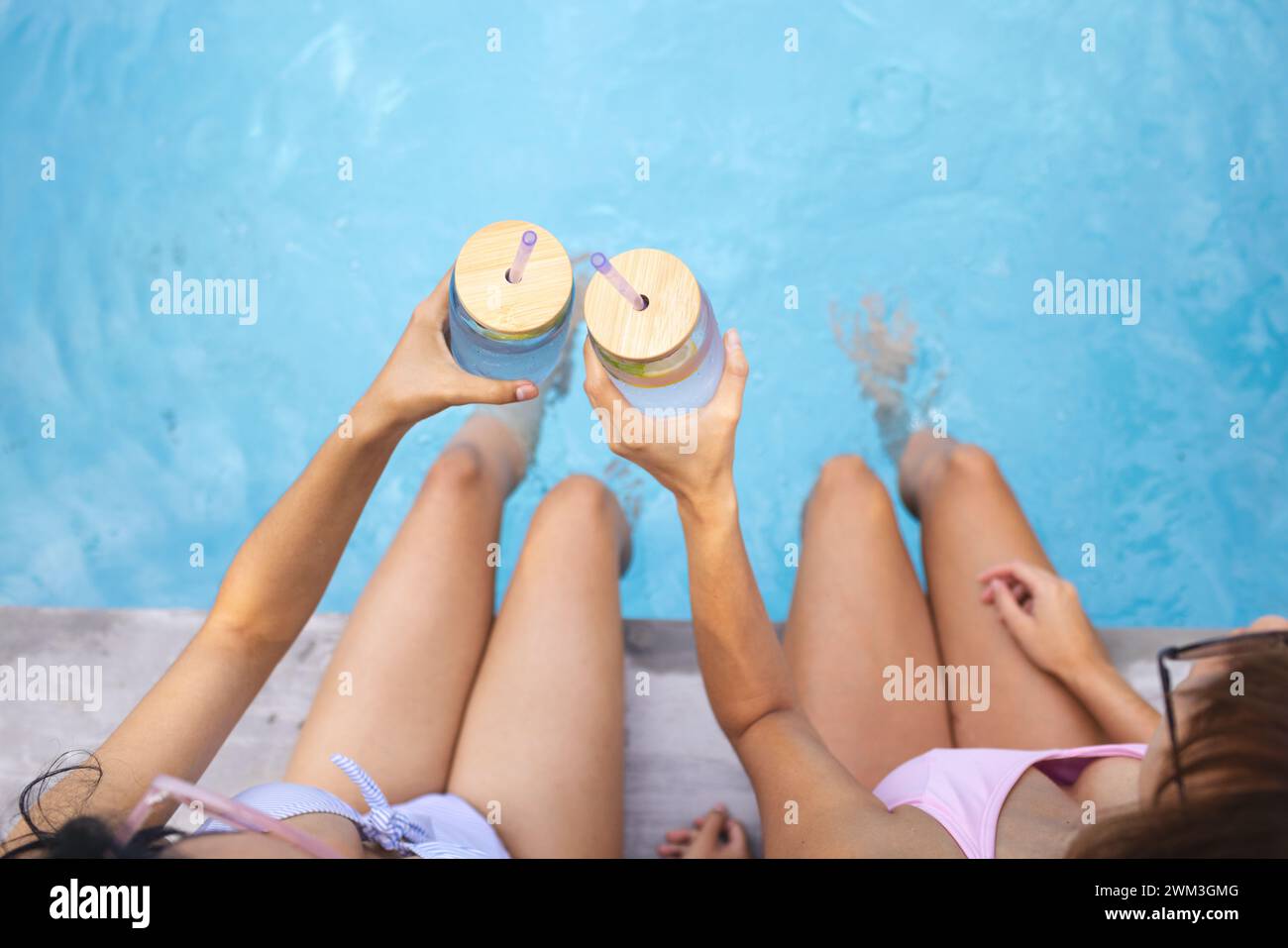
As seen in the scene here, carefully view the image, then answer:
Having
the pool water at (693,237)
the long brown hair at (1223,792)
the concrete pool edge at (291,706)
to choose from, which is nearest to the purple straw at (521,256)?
the long brown hair at (1223,792)

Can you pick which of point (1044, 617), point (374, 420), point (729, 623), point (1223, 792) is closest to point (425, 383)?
point (374, 420)

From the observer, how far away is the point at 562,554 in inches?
50.7

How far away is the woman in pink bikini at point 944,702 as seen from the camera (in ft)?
2.60

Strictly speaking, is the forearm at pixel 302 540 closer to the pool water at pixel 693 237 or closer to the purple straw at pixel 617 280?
the purple straw at pixel 617 280

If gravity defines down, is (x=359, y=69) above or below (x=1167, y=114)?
above

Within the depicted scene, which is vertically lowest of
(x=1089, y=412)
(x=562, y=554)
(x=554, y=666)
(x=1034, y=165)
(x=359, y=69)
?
(x=554, y=666)

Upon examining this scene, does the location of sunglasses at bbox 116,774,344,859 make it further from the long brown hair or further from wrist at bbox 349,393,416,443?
the long brown hair

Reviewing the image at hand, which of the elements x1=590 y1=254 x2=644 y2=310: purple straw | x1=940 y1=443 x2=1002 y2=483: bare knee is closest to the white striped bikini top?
x1=590 y1=254 x2=644 y2=310: purple straw

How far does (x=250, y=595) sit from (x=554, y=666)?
358mm

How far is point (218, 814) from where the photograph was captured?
716 mm

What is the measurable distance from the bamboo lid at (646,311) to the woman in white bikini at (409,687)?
97 mm

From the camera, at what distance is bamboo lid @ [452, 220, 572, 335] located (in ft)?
2.78
